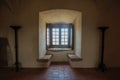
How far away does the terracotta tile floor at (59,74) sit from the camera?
4.29 metres

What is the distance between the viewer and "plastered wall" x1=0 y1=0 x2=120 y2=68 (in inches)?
202

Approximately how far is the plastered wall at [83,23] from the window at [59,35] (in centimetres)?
133

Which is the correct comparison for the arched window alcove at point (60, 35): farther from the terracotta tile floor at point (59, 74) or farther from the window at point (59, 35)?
the terracotta tile floor at point (59, 74)

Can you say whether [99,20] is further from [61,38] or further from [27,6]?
[27,6]

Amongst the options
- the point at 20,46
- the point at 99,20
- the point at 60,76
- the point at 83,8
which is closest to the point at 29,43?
the point at 20,46

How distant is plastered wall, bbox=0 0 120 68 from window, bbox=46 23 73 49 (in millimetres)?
1326

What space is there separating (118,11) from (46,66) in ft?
10.0

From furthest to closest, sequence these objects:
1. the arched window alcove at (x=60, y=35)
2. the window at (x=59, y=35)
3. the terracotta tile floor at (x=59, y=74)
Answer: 1. the window at (x=59, y=35)
2. the arched window alcove at (x=60, y=35)
3. the terracotta tile floor at (x=59, y=74)

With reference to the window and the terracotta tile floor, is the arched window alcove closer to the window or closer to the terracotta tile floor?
the window

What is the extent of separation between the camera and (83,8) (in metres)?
5.18

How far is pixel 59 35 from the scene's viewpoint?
6.58m

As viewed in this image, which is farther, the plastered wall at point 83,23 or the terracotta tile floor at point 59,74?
the plastered wall at point 83,23

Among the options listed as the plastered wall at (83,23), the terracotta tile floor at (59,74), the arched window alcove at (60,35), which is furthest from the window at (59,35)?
the terracotta tile floor at (59,74)

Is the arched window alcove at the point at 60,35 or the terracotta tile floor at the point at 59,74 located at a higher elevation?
the arched window alcove at the point at 60,35
